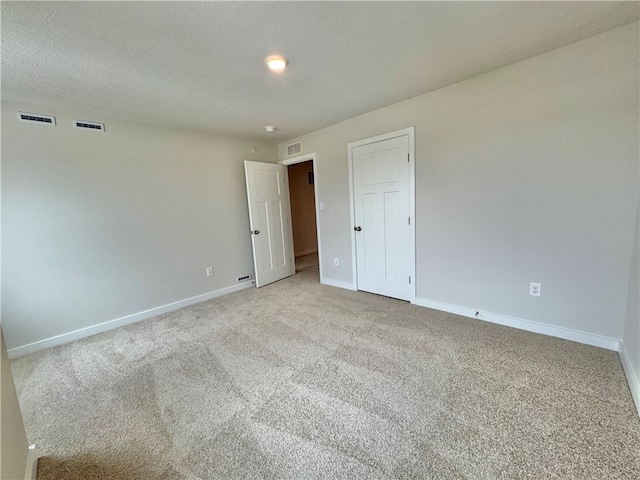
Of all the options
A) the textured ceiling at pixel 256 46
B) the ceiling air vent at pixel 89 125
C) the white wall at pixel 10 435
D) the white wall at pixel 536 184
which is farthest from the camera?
the ceiling air vent at pixel 89 125

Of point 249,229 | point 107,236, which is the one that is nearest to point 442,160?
point 249,229

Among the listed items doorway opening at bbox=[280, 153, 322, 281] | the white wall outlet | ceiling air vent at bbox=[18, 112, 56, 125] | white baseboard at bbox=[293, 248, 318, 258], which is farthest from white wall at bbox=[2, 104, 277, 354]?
the white wall outlet

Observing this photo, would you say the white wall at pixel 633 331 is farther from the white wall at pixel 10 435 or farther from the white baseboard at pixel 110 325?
the white baseboard at pixel 110 325

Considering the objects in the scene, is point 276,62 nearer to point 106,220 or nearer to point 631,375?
point 106,220

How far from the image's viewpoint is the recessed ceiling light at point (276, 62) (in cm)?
186

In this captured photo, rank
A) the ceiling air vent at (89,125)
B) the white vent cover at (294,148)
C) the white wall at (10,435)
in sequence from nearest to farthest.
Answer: the white wall at (10,435), the ceiling air vent at (89,125), the white vent cover at (294,148)

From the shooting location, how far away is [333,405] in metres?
1.61

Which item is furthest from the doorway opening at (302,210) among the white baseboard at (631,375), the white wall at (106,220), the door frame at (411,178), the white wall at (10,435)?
the white wall at (10,435)

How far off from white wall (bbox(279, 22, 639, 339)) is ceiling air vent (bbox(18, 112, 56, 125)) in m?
3.42

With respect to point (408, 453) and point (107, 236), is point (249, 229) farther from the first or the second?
point (408, 453)

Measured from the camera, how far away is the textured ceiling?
144 centimetres

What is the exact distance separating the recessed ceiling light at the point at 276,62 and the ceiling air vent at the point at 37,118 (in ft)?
7.42

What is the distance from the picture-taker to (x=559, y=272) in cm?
213

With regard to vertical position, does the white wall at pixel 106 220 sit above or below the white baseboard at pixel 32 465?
above
